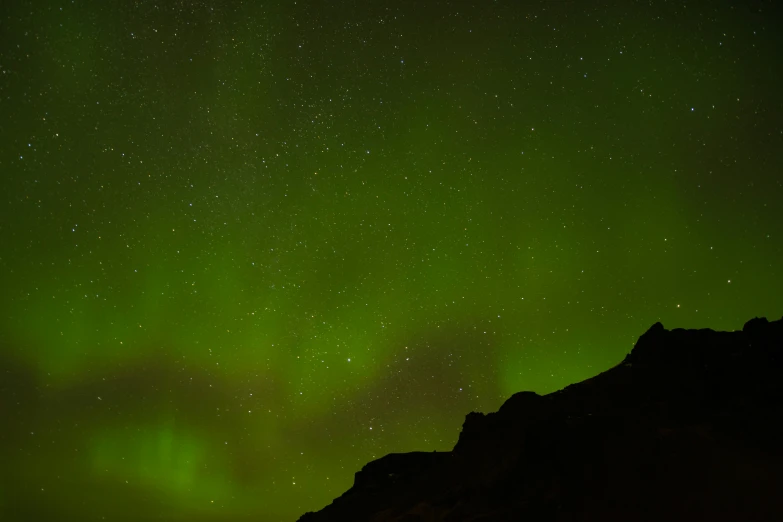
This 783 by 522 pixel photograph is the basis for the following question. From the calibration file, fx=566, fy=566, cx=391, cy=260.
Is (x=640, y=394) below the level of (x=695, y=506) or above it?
above

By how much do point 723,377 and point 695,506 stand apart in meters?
10.9

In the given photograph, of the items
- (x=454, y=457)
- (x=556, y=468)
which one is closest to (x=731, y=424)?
(x=556, y=468)

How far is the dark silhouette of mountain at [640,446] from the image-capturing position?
1891 cm

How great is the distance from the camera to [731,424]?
896 inches

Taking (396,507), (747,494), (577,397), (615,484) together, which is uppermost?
(577,397)

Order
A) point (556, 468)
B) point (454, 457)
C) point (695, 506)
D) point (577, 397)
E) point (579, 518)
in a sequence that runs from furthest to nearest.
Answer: point (454, 457) → point (577, 397) → point (556, 468) → point (579, 518) → point (695, 506)

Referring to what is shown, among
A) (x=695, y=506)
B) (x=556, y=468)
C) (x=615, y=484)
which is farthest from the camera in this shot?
(x=556, y=468)

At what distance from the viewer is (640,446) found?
21844 mm

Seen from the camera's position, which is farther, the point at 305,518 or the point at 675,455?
the point at 305,518

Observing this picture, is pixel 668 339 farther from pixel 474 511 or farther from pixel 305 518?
pixel 305 518

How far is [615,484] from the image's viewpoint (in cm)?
2028

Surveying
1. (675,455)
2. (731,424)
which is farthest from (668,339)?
(675,455)

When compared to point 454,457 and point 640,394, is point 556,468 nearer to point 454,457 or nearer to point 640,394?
point 640,394

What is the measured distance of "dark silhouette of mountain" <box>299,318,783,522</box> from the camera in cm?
1891
